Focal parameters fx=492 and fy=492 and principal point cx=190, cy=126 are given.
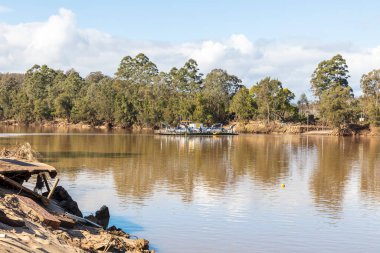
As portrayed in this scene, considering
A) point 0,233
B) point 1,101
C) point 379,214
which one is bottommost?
point 379,214

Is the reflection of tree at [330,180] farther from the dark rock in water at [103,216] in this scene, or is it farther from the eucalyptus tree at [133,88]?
the eucalyptus tree at [133,88]

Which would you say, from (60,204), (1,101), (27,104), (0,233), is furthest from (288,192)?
(1,101)

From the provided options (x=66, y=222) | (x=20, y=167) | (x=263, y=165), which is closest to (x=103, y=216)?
(x=20, y=167)

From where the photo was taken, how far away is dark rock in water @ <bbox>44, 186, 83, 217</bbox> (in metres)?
18.7

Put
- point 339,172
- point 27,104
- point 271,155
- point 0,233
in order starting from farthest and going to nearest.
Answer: point 27,104 < point 271,155 < point 339,172 < point 0,233

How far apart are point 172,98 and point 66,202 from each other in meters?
94.3

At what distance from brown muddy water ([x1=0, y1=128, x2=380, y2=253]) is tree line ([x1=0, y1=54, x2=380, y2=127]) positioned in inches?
2394

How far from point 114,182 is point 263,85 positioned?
81318 millimetres

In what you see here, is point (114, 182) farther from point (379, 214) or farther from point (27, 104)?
point (27, 104)

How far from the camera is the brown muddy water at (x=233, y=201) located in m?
18.0

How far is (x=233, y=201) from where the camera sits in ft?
80.4

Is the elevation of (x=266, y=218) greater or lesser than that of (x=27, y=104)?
lesser

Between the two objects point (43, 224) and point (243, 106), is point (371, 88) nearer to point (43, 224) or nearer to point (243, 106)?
point (243, 106)

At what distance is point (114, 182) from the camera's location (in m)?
29.3
